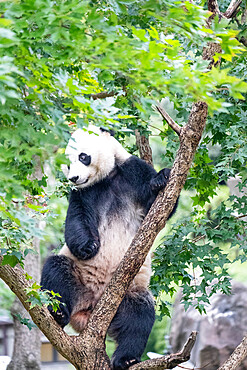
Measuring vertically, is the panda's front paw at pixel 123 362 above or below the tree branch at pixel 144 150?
below

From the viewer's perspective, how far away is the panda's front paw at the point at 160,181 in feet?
10.8

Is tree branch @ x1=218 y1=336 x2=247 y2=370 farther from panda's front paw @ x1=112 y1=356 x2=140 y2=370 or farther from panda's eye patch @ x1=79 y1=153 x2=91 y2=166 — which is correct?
panda's eye patch @ x1=79 y1=153 x2=91 y2=166

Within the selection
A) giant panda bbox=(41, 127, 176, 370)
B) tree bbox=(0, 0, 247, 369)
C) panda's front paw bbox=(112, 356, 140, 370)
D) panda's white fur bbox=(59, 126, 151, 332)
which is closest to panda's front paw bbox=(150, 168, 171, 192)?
giant panda bbox=(41, 127, 176, 370)

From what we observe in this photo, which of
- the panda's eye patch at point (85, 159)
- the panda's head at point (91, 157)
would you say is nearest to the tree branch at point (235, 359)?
the panda's head at point (91, 157)

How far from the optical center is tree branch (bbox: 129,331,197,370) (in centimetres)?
262

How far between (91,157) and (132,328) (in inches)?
46.8

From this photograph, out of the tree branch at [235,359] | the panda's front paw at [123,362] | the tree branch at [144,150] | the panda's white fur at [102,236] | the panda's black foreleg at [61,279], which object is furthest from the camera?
the tree branch at [144,150]

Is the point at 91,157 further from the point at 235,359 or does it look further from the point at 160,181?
the point at 235,359

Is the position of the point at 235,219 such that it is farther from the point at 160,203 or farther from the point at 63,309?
the point at 63,309

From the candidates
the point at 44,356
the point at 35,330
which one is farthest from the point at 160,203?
the point at 44,356

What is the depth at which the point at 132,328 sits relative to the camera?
3.39m

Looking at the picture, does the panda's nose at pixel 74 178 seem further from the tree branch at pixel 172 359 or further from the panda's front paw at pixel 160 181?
the tree branch at pixel 172 359

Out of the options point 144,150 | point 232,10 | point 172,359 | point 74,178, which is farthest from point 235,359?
point 232,10

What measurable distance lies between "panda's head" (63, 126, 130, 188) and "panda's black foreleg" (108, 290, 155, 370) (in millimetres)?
874
